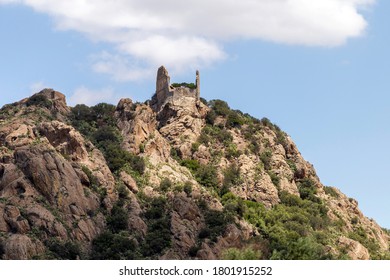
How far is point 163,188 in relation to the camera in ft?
424

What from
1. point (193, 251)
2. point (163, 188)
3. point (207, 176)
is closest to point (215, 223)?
point (193, 251)

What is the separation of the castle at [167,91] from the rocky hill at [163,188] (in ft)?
0.64

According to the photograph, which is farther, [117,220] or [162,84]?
[162,84]

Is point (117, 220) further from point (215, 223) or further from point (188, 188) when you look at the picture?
point (188, 188)

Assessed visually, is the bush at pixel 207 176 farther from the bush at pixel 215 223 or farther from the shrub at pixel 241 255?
the shrub at pixel 241 255

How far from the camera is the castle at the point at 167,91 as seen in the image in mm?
152375

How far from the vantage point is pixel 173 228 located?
119188 millimetres

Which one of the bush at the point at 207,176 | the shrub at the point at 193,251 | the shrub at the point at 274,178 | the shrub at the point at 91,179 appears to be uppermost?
the shrub at the point at 274,178

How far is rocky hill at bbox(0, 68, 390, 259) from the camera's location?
368 ft

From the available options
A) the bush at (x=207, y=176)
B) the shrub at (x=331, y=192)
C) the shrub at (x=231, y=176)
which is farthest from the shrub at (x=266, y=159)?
the shrub at (x=331, y=192)

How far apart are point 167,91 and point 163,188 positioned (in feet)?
90.1

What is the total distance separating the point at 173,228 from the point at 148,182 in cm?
1276

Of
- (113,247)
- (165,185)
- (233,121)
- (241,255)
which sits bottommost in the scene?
(241,255)

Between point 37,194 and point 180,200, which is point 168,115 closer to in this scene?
point 180,200
